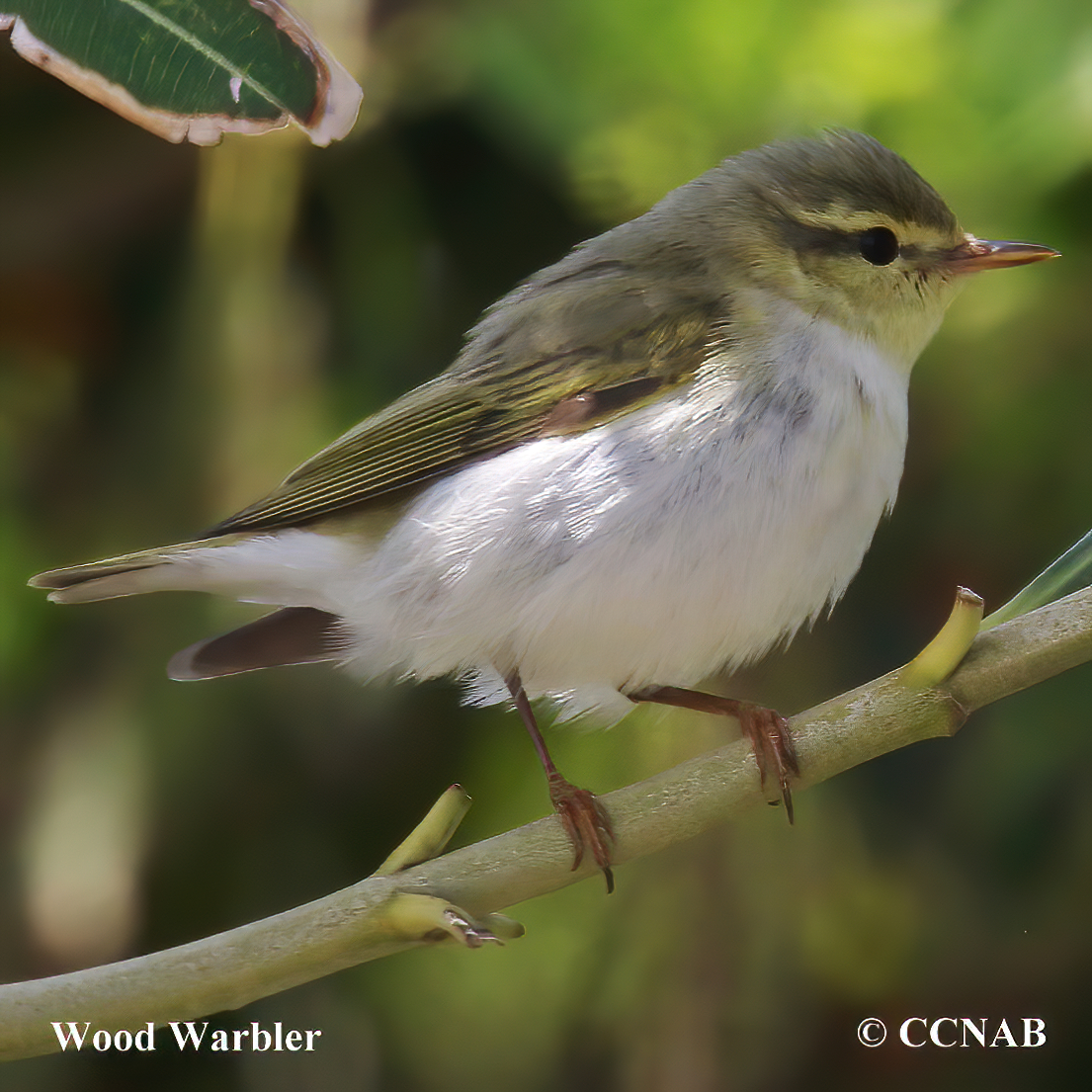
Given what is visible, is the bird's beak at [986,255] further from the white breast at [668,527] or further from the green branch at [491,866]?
the green branch at [491,866]

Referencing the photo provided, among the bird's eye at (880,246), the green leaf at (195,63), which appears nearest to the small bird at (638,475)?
the bird's eye at (880,246)

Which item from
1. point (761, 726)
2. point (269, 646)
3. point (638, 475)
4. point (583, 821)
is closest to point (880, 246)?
point (638, 475)

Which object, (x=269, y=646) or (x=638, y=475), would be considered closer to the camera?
(x=638, y=475)

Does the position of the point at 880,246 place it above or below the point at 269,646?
above

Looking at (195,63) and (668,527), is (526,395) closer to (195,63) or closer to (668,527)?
(668,527)

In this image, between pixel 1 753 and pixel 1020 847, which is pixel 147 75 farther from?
pixel 1020 847

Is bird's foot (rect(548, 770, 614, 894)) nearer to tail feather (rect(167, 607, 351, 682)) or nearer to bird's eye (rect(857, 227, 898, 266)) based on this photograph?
tail feather (rect(167, 607, 351, 682))

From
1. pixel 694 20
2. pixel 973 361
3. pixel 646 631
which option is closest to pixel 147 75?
pixel 646 631
